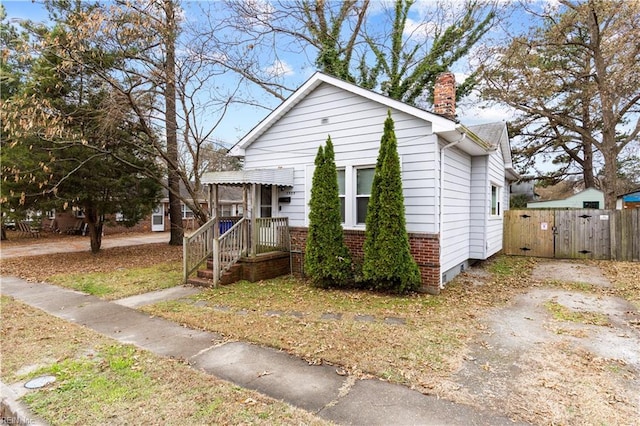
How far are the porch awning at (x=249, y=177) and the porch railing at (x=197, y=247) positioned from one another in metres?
1.03

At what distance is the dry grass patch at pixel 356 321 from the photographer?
161 inches

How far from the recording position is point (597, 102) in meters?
15.1

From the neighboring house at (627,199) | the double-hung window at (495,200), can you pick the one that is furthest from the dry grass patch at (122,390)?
the neighboring house at (627,199)

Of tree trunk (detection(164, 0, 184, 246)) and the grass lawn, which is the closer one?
the grass lawn

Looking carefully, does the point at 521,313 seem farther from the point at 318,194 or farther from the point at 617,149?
the point at 617,149

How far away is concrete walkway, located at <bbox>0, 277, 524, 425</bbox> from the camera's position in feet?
9.82

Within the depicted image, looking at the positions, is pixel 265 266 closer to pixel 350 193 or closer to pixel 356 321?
pixel 350 193

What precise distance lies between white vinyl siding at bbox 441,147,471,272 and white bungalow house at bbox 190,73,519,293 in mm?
23

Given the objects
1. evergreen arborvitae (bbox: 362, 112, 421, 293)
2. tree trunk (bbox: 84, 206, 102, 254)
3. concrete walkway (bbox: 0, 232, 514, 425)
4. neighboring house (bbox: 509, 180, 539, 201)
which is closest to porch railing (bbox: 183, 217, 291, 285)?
concrete walkway (bbox: 0, 232, 514, 425)

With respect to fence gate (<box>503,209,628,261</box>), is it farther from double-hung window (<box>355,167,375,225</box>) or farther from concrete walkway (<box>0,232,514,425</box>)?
concrete walkway (<box>0,232,514,425</box>)

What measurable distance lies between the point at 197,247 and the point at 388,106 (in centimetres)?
568

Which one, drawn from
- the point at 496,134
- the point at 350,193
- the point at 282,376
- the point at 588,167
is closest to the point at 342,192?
the point at 350,193

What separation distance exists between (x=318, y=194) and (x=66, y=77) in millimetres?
10102

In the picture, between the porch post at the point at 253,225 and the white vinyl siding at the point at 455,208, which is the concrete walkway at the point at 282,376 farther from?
the white vinyl siding at the point at 455,208
